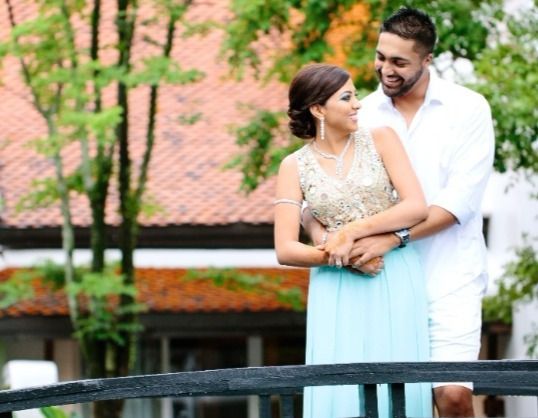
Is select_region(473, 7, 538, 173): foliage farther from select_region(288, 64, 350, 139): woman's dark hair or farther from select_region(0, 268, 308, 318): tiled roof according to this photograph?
select_region(0, 268, 308, 318): tiled roof

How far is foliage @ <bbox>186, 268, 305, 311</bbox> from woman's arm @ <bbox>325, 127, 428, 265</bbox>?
1108 centimetres

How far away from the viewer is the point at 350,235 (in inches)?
193

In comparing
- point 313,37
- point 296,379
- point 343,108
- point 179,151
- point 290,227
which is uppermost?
point 179,151

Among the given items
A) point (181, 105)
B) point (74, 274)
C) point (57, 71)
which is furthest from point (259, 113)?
point (181, 105)

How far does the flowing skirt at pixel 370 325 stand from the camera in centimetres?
494

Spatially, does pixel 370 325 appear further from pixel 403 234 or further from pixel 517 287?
pixel 517 287

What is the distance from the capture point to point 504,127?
11047mm

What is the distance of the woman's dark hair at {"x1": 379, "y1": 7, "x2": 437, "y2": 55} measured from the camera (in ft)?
16.4

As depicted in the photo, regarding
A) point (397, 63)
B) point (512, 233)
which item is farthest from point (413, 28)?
point (512, 233)

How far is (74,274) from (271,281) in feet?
6.17

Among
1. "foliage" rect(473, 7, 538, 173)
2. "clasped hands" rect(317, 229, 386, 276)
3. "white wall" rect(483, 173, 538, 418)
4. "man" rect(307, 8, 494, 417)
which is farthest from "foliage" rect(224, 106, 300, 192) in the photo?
"clasped hands" rect(317, 229, 386, 276)

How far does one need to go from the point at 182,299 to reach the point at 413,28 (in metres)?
13.5

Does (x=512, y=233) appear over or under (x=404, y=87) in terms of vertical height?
over

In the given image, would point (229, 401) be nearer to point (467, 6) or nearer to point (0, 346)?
point (0, 346)
